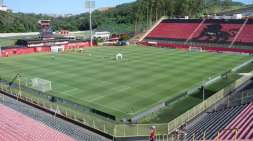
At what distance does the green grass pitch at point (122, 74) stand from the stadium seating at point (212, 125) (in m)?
6.32

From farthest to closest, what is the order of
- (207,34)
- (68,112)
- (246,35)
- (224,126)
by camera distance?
(207,34) → (246,35) → (68,112) → (224,126)

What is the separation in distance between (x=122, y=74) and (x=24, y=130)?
22022mm

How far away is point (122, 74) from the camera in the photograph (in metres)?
41.9

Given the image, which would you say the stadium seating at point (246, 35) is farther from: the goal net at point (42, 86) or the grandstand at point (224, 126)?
the goal net at point (42, 86)

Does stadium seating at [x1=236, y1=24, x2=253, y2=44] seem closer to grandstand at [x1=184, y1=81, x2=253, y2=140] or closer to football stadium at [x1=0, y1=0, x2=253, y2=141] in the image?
football stadium at [x1=0, y1=0, x2=253, y2=141]

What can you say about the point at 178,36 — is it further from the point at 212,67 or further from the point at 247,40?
the point at 212,67

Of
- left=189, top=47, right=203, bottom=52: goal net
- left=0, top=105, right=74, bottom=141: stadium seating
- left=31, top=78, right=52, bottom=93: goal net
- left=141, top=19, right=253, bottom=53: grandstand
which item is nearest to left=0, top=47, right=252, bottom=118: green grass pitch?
left=31, top=78, right=52, bottom=93: goal net

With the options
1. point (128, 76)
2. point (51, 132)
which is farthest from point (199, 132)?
point (128, 76)

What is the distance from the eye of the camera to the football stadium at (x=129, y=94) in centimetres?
2212

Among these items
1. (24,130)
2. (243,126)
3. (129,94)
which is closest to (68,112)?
(24,130)

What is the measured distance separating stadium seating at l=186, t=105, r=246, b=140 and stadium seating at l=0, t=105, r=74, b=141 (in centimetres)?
793

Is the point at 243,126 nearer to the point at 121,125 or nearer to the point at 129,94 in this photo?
the point at 121,125

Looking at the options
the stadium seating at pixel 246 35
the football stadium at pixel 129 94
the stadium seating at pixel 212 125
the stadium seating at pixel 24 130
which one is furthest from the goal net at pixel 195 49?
the stadium seating at pixel 24 130

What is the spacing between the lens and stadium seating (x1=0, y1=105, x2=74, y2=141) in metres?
19.8
